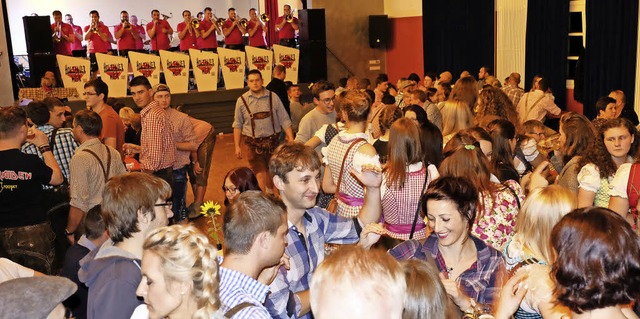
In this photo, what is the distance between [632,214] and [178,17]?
19480 millimetres

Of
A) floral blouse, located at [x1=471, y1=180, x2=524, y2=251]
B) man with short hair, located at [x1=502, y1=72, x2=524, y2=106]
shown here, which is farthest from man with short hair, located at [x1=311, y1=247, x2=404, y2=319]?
man with short hair, located at [x1=502, y1=72, x2=524, y2=106]

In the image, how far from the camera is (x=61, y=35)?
50.4ft

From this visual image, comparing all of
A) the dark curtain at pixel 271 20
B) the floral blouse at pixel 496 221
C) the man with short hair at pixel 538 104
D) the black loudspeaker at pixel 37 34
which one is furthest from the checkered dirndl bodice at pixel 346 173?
the dark curtain at pixel 271 20

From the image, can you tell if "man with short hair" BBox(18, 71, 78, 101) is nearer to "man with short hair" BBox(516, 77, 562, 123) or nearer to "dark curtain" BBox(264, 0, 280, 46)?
"man with short hair" BBox(516, 77, 562, 123)

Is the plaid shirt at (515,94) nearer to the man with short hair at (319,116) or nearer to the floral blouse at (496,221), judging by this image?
the man with short hair at (319,116)

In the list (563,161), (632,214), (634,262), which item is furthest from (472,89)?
(634,262)

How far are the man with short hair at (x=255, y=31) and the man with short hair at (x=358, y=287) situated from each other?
1487 cm

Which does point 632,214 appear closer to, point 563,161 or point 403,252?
point 563,161

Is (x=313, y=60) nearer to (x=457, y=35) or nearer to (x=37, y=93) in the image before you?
(x=457, y=35)

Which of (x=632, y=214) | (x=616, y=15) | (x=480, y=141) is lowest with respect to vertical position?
(x=632, y=214)

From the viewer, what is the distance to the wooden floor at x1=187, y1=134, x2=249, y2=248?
880 cm

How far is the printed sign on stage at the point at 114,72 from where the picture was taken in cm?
1441

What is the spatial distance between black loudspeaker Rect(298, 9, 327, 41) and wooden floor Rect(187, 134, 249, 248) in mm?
2835

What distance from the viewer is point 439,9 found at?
16344 millimetres
